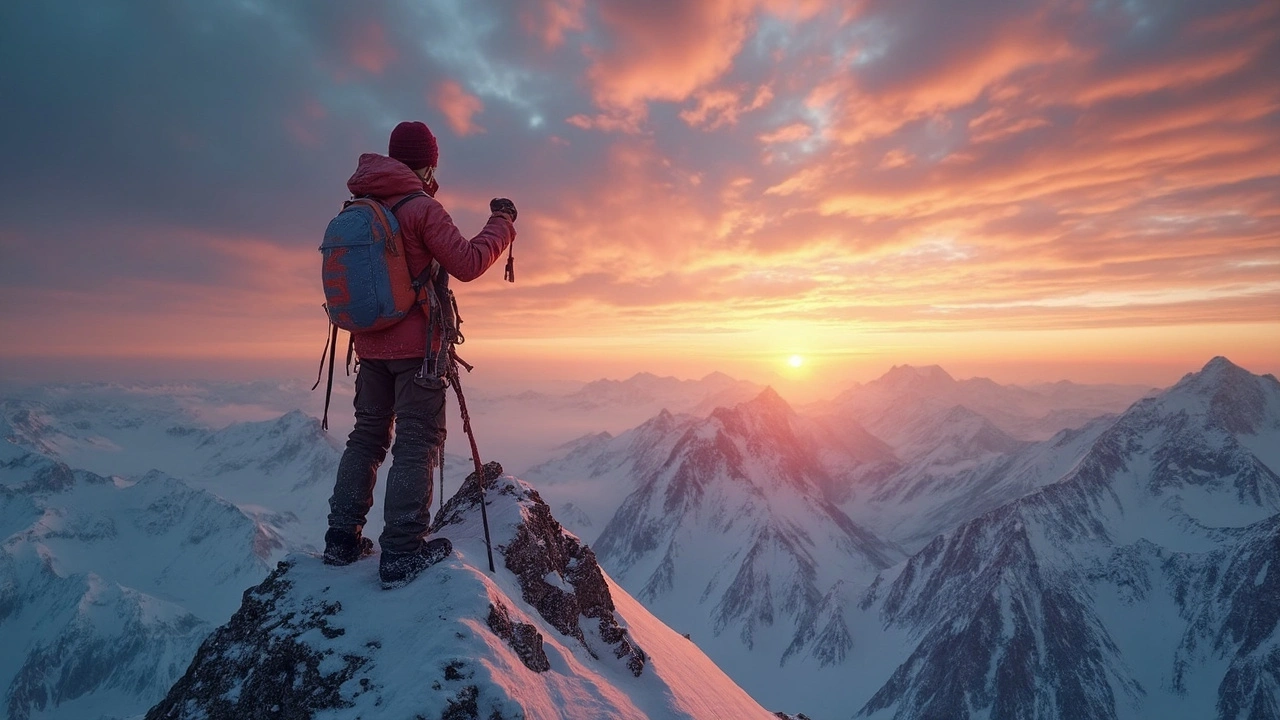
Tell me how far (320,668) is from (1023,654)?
142464 mm

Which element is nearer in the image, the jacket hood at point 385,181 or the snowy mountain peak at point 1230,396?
the jacket hood at point 385,181

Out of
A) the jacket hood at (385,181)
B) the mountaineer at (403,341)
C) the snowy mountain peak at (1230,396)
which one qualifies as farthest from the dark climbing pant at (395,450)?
the snowy mountain peak at (1230,396)

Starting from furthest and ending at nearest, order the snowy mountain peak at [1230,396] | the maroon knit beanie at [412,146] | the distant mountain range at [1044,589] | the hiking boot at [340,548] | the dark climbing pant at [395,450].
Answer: the snowy mountain peak at [1230,396]
the distant mountain range at [1044,589]
the hiking boot at [340,548]
the maroon knit beanie at [412,146]
the dark climbing pant at [395,450]

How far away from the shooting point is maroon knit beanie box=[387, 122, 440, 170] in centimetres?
743

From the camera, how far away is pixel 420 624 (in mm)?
6191

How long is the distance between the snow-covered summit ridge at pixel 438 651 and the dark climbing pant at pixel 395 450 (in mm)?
654

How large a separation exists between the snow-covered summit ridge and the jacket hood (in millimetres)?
Result: 4818

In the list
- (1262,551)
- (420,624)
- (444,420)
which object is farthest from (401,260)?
(1262,551)

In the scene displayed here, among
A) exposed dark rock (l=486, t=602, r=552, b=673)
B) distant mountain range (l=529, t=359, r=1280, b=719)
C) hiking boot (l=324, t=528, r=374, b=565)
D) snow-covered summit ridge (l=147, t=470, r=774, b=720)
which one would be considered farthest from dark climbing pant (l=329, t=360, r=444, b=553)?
distant mountain range (l=529, t=359, r=1280, b=719)

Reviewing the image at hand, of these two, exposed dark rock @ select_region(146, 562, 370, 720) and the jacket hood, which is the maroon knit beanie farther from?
exposed dark rock @ select_region(146, 562, 370, 720)

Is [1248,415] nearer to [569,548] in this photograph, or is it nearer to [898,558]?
[898,558]

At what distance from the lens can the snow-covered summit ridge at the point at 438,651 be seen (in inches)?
221

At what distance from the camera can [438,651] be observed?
576cm

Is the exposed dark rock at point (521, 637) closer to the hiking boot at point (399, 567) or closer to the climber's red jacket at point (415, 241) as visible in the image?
the hiking boot at point (399, 567)
